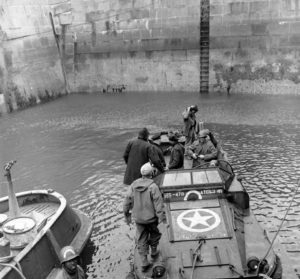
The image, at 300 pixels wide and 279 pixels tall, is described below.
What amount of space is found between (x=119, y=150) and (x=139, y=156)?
727 cm

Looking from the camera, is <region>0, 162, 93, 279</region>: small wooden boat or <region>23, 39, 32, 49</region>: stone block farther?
<region>23, 39, 32, 49</region>: stone block

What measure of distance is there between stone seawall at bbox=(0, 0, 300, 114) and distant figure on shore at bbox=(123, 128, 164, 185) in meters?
17.9

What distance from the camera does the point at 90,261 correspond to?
9.13 meters

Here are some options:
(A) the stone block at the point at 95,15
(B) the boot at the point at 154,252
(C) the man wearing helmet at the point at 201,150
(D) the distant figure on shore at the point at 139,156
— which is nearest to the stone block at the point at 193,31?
(A) the stone block at the point at 95,15

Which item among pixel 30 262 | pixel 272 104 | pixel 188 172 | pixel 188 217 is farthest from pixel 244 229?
pixel 272 104

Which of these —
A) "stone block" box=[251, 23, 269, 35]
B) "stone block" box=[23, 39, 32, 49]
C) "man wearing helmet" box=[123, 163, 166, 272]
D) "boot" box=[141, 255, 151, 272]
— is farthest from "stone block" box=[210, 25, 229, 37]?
"boot" box=[141, 255, 151, 272]

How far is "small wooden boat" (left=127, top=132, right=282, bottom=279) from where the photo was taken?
6.62 meters

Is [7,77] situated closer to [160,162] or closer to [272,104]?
[272,104]

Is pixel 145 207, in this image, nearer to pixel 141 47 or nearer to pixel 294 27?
pixel 294 27

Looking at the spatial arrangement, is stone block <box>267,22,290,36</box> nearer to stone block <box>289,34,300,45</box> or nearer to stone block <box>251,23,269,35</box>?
stone block <box>251,23,269,35</box>

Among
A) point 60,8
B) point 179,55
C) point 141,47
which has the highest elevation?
point 60,8

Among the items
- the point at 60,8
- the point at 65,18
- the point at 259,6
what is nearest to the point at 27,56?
the point at 65,18

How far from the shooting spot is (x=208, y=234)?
7.45m

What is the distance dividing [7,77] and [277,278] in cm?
2370
